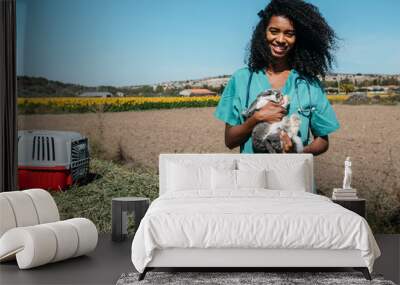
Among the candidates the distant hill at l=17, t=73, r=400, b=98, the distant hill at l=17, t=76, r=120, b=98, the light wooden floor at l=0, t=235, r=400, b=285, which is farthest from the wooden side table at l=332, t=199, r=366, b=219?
the distant hill at l=17, t=76, r=120, b=98

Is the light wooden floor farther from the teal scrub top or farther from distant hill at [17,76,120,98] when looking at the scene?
distant hill at [17,76,120,98]

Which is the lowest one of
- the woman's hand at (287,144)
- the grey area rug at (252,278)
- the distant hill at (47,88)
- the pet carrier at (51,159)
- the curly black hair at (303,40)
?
the grey area rug at (252,278)

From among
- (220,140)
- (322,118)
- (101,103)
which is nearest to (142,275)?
(220,140)

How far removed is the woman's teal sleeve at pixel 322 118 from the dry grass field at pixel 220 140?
0.07 metres

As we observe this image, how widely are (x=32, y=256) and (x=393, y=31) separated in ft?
15.7

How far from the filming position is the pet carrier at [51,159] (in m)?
8.13

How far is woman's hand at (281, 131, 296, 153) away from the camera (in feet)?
26.1

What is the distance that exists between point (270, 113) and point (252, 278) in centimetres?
284

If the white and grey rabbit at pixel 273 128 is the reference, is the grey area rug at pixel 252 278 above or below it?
below

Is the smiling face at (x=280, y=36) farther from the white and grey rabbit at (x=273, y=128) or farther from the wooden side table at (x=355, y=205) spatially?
the wooden side table at (x=355, y=205)

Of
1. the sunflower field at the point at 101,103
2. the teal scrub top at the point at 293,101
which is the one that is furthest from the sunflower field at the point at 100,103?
the teal scrub top at the point at 293,101

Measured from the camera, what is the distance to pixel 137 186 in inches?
323

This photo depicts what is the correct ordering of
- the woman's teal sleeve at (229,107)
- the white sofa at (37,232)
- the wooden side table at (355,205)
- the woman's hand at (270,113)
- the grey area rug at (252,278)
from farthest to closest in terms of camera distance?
the woman's teal sleeve at (229,107)
the woman's hand at (270,113)
the wooden side table at (355,205)
the white sofa at (37,232)
the grey area rug at (252,278)

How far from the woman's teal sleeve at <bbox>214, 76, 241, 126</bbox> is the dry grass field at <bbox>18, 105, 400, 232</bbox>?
0.31 feet
